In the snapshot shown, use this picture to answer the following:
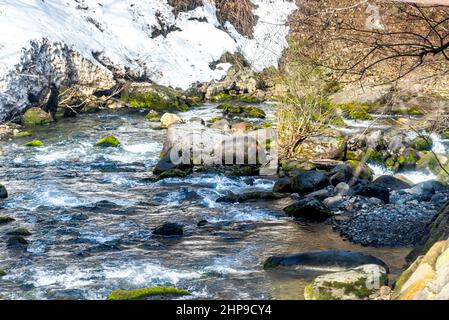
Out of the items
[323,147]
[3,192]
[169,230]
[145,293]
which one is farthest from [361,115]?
[145,293]

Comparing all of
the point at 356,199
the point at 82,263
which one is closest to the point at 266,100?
the point at 356,199

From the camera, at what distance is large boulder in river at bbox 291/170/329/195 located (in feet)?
39.6

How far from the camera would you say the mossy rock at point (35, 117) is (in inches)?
746

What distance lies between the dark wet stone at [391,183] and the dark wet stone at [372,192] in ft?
2.08

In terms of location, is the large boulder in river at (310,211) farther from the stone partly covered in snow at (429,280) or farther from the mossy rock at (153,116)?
the mossy rock at (153,116)

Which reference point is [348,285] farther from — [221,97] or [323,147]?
[221,97]

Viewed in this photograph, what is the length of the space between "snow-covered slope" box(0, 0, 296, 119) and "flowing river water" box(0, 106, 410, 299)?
5.07 metres

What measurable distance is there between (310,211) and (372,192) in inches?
69.9

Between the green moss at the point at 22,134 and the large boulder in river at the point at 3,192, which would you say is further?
the green moss at the point at 22,134

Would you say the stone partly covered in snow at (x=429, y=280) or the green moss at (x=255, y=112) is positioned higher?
the green moss at (x=255, y=112)

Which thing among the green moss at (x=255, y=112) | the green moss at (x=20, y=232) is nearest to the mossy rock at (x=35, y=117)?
the green moss at (x=255, y=112)

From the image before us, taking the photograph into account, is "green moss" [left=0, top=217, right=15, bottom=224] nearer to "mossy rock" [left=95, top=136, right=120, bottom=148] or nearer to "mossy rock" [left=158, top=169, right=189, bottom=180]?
"mossy rock" [left=158, top=169, right=189, bottom=180]

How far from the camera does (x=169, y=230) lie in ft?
30.5
